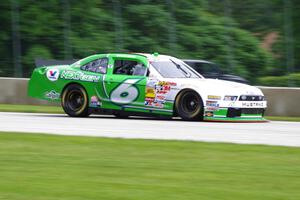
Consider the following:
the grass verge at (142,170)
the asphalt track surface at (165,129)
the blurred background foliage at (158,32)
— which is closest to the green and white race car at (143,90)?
the asphalt track surface at (165,129)

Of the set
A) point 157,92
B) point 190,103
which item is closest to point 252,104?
point 190,103

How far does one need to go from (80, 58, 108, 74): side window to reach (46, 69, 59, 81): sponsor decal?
60cm

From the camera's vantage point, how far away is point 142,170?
9.04 m

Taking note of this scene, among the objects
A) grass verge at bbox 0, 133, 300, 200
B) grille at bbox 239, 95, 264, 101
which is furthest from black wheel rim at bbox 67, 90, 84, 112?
grass verge at bbox 0, 133, 300, 200

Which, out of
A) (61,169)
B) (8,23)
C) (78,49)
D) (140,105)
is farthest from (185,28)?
(61,169)

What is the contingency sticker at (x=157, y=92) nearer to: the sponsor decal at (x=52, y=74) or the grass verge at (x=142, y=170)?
the sponsor decal at (x=52, y=74)

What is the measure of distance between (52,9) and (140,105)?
1097cm

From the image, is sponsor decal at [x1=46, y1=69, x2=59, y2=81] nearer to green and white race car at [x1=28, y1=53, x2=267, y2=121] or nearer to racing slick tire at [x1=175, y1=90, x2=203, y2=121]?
green and white race car at [x1=28, y1=53, x2=267, y2=121]

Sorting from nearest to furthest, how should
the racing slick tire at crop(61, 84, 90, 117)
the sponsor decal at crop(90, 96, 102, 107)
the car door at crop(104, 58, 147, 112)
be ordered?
the car door at crop(104, 58, 147, 112) < the sponsor decal at crop(90, 96, 102, 107) < the racing slick tire at crop(61, 84, 90, 117)

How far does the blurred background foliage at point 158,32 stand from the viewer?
2375 centimetres

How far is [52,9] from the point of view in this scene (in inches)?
1078

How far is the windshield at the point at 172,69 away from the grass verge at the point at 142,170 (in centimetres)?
553

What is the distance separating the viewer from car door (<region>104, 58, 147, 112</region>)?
17359 mm

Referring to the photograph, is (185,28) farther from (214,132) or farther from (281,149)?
(281,149)
